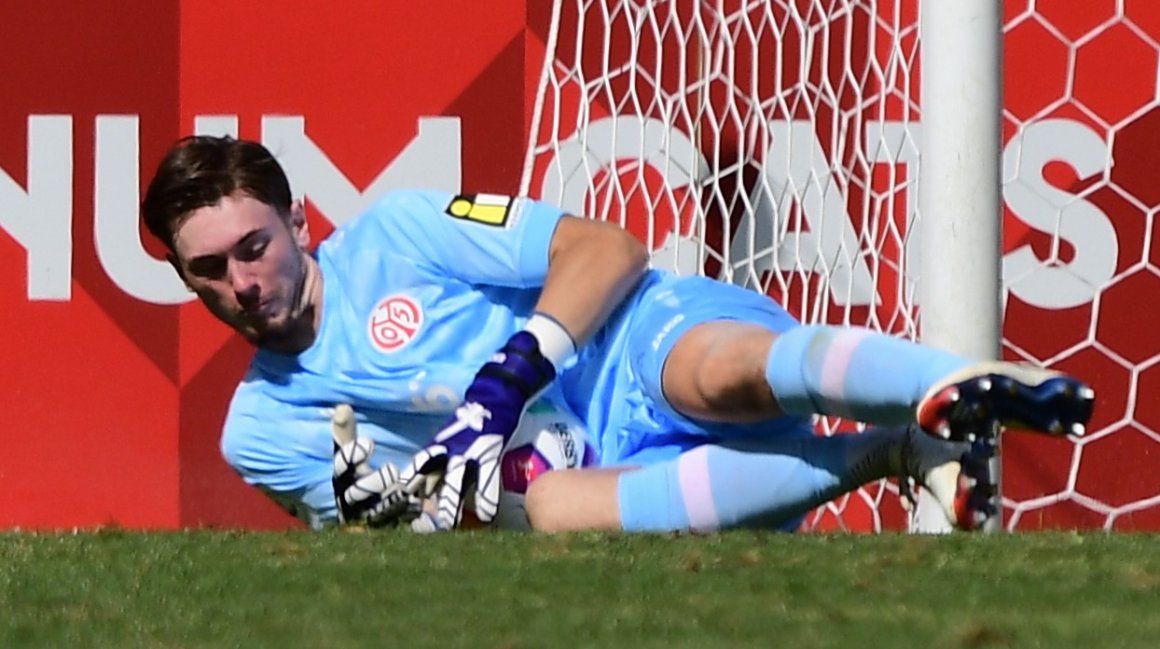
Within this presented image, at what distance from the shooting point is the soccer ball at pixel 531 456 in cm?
229

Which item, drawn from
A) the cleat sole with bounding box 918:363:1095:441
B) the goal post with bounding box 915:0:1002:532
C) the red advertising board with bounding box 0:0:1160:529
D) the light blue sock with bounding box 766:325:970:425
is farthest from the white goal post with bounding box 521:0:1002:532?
the cleat sole with bounding box 918:363:1095:441

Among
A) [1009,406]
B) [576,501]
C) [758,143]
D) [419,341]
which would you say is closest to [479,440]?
[576,501]

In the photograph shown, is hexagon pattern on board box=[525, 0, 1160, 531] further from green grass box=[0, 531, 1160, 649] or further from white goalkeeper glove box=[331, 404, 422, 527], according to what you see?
green grass box=[0, 531, 1160, 649]

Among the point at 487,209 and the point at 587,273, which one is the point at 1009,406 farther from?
the point at 487,209

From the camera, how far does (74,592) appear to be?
5.55ft

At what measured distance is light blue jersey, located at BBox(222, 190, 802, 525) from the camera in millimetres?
2299

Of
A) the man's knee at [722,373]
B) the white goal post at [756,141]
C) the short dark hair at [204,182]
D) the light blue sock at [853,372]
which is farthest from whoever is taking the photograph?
the white goal post at [756,141]

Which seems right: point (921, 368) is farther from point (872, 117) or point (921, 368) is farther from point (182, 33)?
point (182, 33)

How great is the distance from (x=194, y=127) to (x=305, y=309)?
885mm

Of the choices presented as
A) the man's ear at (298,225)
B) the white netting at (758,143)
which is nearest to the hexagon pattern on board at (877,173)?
the white netting at (758,143)

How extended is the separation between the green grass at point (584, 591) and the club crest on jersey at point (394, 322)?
1.15 ft

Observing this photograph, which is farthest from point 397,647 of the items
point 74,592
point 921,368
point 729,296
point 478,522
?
point 729,296

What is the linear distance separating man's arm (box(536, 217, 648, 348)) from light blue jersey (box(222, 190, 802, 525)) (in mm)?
27

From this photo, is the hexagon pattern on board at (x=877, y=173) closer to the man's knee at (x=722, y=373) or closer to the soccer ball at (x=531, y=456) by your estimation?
the soccer ball at (x=531, y=456)
